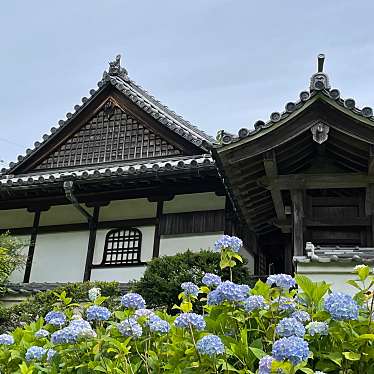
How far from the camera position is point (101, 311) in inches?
140

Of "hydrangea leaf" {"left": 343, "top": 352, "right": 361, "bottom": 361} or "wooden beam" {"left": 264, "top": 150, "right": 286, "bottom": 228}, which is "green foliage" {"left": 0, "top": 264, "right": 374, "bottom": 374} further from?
"wooden beam" {"left": 264, "top": 150, "right": 286, "bottom": 228}

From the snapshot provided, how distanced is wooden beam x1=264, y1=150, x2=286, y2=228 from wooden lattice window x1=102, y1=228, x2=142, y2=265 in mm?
2948

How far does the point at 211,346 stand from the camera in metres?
2.94

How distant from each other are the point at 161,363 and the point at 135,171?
7.97 m

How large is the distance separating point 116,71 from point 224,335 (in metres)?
11.6

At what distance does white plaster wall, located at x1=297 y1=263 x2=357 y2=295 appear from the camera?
7.03 meters

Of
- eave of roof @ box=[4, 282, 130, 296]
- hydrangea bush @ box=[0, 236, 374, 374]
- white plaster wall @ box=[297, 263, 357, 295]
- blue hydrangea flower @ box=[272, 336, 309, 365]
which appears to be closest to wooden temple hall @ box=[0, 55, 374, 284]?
white plaster wall @ box=[297, 263, 357, 295]

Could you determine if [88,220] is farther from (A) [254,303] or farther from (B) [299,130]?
(A) [254,303]

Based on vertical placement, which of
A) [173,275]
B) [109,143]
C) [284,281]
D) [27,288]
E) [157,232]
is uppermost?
[109,143]

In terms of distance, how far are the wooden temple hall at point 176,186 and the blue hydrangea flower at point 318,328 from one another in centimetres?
415

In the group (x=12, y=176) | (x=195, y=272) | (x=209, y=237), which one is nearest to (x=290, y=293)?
(x=195, y=272)

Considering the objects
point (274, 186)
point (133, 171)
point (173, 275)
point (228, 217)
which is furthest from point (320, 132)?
point (133, 171)

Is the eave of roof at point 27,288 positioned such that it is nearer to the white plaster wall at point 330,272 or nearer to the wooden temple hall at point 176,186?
the wooden temple hall at point 176,186

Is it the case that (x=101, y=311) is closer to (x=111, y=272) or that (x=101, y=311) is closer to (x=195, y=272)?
(x=195, y=272)
